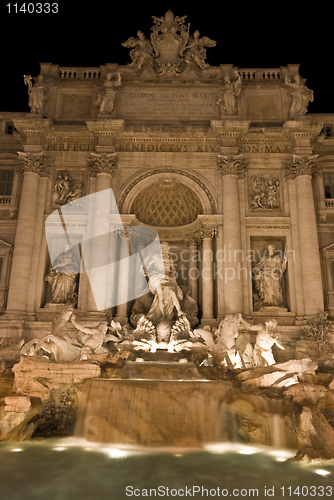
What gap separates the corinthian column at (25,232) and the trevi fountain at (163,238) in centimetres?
8

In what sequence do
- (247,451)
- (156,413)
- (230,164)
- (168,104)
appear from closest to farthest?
1. (247,451)
2. (156,413)
3. (230,164)
4. (168,104)

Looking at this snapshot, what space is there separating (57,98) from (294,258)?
1538 cm

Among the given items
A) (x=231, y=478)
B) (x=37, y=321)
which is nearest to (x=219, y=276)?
(x=37, y=321)

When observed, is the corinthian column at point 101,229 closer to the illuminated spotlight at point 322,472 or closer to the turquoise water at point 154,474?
the turquoise water at point 154,474

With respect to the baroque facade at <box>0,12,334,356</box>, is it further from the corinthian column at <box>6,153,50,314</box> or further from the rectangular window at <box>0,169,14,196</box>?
the rectangular window at <box>0,169,14,196</box>

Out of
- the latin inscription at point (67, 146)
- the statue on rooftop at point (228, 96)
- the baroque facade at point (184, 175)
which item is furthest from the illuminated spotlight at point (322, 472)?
the latin inscription at point (67, 146)

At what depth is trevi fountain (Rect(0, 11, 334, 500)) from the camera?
44.9 ft

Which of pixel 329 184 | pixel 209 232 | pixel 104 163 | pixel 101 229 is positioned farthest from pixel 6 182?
pixel 329 184

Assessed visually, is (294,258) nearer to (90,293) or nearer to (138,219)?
(138,219)

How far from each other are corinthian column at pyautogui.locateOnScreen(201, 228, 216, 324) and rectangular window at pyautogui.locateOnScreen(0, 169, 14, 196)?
432 inches

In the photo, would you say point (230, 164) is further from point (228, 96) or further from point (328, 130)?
point (328, 130)

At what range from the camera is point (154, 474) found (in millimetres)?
8945

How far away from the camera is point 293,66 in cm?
2297

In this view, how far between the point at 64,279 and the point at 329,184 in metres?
14.9
